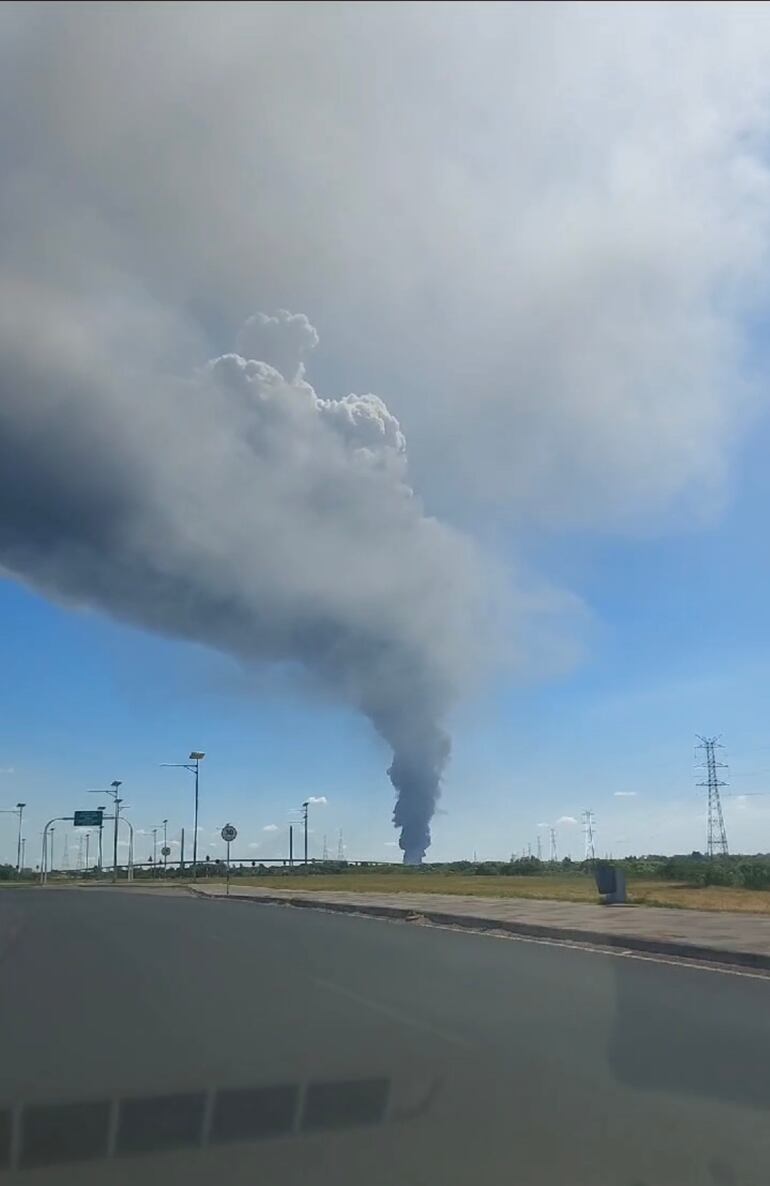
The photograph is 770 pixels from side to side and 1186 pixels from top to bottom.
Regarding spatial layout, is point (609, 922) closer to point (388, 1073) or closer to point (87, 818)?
point (388, 1073)

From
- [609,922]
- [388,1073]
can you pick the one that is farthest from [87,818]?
[388,1073]

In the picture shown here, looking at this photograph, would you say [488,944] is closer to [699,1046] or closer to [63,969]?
[63,969]

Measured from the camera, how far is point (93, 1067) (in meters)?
10.5

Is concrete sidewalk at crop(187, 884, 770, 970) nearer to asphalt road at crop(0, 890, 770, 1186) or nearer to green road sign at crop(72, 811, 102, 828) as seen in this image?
asphalt road at crop(0, 890, 770, 1186)

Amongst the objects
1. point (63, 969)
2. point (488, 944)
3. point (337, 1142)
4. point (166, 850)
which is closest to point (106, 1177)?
point (337, 1142)

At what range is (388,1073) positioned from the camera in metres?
9.92

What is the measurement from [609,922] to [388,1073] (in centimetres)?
1619

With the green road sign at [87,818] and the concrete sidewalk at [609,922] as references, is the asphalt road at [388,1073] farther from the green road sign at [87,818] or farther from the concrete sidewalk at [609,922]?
the green road sign at [87,818]

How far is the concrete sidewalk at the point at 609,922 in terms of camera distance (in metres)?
19.3

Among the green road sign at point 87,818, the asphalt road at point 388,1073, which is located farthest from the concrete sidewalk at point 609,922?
the green road sign at point 87,818

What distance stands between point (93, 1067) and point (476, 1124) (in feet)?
12.5

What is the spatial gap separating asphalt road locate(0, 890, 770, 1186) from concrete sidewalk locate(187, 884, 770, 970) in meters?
1.66

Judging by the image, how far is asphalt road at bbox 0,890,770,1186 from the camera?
739 cm

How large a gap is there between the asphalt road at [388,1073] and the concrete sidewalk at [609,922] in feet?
5.46
